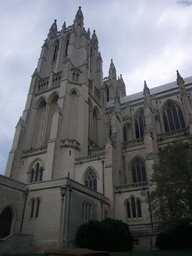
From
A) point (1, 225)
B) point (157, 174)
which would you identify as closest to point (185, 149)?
point (157, 174)

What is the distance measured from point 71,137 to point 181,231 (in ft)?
66.3

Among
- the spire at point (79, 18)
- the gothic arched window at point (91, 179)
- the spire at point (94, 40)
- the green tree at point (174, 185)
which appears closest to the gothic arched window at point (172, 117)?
the gothic arched window at point (91, 179)

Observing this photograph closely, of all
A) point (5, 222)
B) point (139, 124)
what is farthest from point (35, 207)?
point (139, 124)

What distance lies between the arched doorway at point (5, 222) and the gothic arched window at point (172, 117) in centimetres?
2743

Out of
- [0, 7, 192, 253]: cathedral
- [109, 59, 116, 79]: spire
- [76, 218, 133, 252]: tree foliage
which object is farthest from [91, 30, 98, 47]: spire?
[76, 218, 133, 252]: tree foliage

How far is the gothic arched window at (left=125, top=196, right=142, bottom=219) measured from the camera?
2318cm

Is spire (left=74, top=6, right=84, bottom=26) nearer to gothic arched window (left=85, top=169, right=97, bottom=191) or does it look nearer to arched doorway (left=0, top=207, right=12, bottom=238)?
gothic arched window (left=85, top=169, right=97, bottom=191)

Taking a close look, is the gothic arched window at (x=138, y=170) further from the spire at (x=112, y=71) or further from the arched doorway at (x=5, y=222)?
the spire at (x=112, y=71)

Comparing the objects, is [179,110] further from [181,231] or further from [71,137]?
[181,231]

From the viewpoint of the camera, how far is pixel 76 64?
42781 mm

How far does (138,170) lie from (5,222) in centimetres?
1759

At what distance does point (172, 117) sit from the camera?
36656mm

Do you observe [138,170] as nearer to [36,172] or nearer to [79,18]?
[36,172]

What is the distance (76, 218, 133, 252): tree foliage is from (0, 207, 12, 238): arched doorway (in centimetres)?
603
